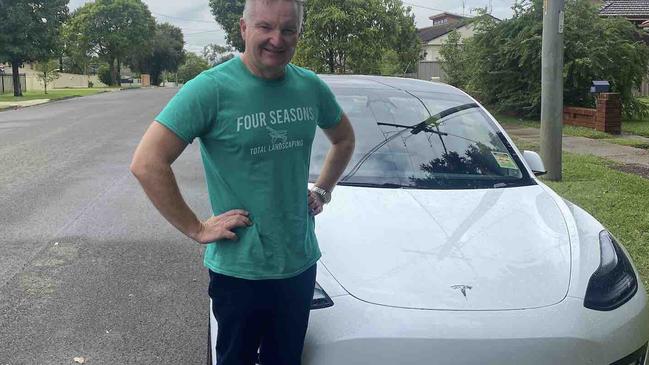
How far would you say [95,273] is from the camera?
4.83m

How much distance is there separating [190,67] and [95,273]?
265ft

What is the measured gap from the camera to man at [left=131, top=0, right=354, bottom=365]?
6.34 feet

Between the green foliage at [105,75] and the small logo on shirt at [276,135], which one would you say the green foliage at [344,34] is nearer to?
the small logo on shirt at [276,135]

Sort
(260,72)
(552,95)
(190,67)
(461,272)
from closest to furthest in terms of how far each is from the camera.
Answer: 1. (260,72)
2. (461,272)
3. (552,95)
4. (190,67)

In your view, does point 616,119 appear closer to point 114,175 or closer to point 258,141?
point 114,175

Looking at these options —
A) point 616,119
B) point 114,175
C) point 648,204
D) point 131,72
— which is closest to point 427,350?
point 648,204

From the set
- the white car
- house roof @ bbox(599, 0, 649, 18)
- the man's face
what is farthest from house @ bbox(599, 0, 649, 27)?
the man's face

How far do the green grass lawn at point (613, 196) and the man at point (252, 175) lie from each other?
302cm

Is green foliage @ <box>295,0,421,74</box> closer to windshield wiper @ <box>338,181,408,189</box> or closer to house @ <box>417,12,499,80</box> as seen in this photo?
house @ <box>417,12,499,80</box>

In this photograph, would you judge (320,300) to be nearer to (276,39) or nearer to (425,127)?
(276,39)

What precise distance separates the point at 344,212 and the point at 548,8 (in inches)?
218

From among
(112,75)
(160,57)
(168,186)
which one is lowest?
(168,186)

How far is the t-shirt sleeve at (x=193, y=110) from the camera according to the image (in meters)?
1.90

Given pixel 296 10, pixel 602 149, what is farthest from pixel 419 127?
pixel 602 149
